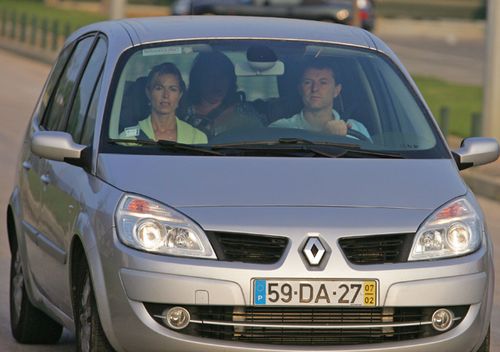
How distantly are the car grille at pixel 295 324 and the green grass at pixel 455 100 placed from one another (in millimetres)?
14244

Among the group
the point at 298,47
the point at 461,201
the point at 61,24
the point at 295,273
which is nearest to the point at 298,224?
the point at 295,273

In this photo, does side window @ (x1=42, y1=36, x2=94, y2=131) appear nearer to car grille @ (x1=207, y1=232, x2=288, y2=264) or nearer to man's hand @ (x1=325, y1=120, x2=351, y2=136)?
man's hand @ (x1=325, y1=120, x2=351, y2=136)

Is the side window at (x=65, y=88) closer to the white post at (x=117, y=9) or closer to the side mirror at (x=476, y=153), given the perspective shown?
the side mirror at (x=476, y=153)

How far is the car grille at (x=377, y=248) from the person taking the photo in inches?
236

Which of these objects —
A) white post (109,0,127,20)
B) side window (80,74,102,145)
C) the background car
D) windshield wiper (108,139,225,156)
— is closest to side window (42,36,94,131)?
side window (80,74,102,145)

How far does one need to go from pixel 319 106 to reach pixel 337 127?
0.48 ft

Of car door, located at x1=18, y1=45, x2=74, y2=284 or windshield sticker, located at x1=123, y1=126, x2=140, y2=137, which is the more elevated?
windshield sticker, located at x1=123, y1=126, x2=140, y2=137

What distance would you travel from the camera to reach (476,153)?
23.4 ft

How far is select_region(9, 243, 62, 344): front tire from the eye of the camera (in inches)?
312

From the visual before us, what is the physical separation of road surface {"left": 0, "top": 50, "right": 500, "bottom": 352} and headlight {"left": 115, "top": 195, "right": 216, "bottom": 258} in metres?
1.91

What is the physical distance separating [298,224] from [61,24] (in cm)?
3526

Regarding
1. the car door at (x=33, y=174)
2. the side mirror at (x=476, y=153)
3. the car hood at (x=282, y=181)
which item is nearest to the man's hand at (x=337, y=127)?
the car hood at (x=282, y=181)

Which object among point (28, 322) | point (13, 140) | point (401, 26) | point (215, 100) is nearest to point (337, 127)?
point (215, 100)

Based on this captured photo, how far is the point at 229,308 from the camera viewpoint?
5.96m
